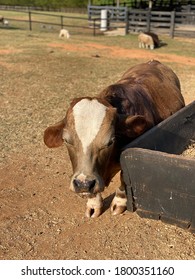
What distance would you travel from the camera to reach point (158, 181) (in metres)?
3.43

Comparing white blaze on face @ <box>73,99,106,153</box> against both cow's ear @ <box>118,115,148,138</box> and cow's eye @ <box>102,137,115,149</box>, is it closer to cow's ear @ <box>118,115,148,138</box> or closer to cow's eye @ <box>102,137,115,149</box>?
cow's eye @ <box>102,137,115,149</box>

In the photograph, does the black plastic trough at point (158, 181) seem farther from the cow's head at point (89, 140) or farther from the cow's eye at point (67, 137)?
the cow's eye at point (67, 137)

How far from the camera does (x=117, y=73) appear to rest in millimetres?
11992

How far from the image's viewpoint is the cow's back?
152 inches

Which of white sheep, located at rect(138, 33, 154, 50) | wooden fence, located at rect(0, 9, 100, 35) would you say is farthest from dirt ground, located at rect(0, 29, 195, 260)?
wooden fence, located at rect(0, 9, 100, 35)

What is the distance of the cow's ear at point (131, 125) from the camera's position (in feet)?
11.1

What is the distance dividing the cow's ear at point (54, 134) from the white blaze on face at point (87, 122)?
40cm

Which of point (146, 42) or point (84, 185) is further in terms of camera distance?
point (146, 42)

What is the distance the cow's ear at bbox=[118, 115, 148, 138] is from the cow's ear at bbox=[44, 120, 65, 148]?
572 mm

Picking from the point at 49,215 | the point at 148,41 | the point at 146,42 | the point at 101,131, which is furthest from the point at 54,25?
the point at 101,131

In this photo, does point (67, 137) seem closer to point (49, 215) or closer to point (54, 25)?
point (49, 215)

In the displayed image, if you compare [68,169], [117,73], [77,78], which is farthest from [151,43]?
[68,169]

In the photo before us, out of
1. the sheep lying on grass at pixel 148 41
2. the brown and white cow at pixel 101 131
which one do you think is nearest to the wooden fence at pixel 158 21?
the sheep lying on grass at pixel 148 41

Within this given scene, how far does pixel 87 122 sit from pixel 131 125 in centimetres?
57
